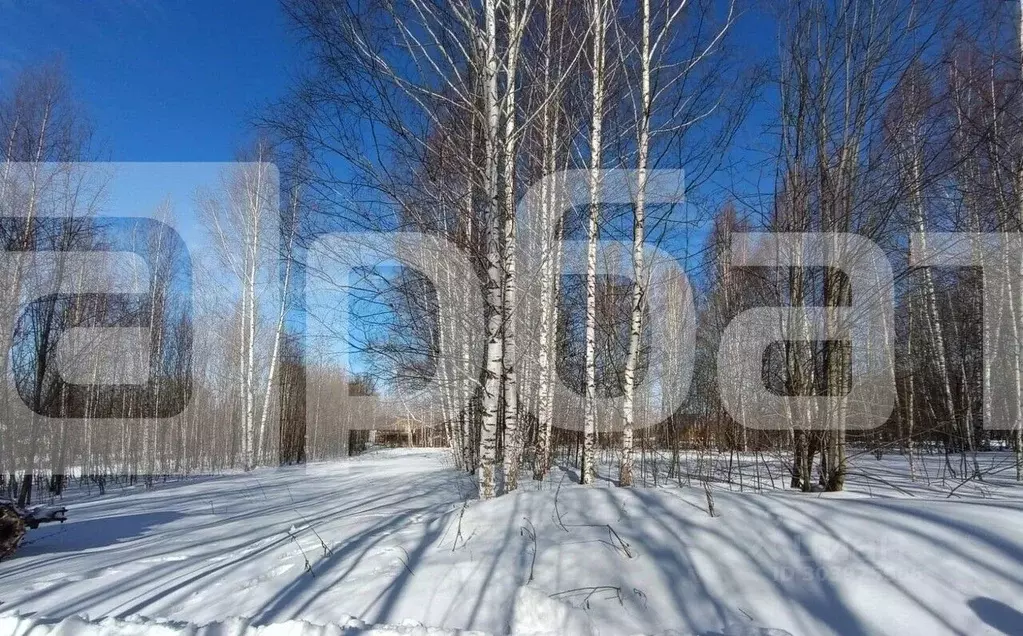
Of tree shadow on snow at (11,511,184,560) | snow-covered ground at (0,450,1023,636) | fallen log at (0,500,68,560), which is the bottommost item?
tree shadow on snow at (11,511,184,560)

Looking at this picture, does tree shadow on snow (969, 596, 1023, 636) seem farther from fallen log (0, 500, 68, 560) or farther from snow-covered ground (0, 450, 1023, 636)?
fallen log (0, 500, 68, 560)

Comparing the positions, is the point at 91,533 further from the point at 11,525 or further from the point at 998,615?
the point at 998,615

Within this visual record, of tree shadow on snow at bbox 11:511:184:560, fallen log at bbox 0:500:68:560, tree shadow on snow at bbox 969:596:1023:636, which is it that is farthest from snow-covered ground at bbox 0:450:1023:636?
tree shadow on snow at bbox 11:511:184:560

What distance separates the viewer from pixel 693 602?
2.79 m

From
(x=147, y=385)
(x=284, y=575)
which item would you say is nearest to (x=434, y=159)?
(x=284, y=575)

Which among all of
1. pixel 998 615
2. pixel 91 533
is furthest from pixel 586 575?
pixel 91 533

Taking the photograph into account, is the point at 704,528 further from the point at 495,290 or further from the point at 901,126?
the point at 901,126

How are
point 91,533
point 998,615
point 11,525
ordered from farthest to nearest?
point 91,533 < point 11,525 < point 998,615

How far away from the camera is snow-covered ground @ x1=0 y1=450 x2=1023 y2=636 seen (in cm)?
267

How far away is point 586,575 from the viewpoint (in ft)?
10.2

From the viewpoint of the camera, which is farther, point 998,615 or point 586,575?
point 586,575

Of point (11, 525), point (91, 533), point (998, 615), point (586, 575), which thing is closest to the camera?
point (998, 615)

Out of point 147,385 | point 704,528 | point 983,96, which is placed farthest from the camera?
point 147,385

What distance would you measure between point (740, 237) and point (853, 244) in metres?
2.04
